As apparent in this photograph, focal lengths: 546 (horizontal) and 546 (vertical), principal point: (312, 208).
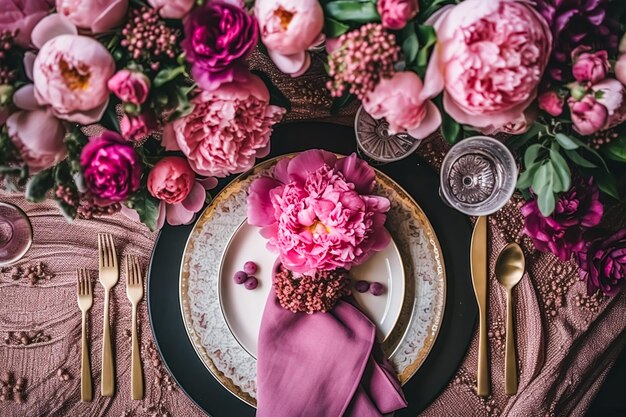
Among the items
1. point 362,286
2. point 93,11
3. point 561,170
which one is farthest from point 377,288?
point 93,11

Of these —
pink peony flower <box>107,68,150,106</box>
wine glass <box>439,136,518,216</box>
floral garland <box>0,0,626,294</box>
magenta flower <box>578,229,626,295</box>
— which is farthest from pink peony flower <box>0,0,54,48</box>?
magenta flower <box>578,229,626,295</box>

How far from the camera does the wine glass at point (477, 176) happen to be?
2.64 ft

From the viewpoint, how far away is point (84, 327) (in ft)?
2.95

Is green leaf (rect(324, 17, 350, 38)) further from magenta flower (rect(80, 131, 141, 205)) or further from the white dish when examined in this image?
the white dish

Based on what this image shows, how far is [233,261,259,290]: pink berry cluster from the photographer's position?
895mm

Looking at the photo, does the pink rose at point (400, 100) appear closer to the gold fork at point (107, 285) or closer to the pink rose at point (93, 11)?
the pink rose at point (93, 11)

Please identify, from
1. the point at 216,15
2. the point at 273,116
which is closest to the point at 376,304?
the point at 273,116

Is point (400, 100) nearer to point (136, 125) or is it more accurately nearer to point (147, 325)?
point (136, 125)

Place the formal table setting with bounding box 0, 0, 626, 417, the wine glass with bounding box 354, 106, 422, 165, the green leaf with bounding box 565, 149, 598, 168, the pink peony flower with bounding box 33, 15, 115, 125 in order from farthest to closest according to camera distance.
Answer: the wine glass with bounding box 354, 106, 422, 165, the formal table setting with bounding box 0, 0, 626, 417, the green leaf with bounding box 565, 149, 598, 168, the pink peony flower with bounding box 33, 15, 115, 125

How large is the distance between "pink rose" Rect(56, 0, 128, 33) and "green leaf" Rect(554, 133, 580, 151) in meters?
0.49

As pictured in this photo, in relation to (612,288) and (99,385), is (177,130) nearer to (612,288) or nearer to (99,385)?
(99,385)

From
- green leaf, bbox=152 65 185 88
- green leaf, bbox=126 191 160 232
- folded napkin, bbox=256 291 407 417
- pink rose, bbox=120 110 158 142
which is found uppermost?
green leaf, bbox=152 65 185 88

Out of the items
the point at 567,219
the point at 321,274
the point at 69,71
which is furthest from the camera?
the point at 321,274

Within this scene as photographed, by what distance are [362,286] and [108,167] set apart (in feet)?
1.57
